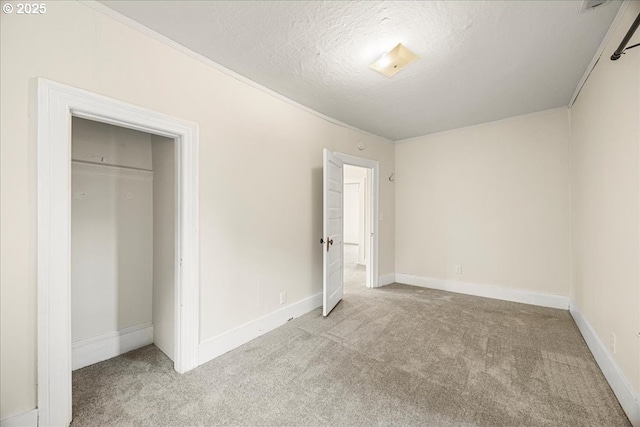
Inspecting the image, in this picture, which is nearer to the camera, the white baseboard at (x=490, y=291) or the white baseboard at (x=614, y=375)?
the white baseboard at (x=614, y=375)

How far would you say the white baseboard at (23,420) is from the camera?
53.2 inches

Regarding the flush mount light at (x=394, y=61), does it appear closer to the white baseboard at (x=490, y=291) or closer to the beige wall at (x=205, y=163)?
the beige wall at (x=205, y=163)

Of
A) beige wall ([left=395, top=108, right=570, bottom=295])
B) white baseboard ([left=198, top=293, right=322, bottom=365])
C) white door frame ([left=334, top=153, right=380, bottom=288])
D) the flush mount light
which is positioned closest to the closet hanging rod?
the flush mount light

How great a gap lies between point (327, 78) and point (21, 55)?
80.7 inches

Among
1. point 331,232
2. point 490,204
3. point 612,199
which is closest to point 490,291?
point 490,204

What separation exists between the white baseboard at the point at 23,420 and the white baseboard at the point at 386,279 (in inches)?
153

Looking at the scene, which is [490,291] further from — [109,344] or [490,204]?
[109,344]

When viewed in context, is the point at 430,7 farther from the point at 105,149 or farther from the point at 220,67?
the point at 105,149

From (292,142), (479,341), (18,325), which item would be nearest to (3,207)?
(18,325)

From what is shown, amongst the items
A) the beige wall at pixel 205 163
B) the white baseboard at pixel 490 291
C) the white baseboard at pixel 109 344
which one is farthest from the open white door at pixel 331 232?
the white baseboard at pixel 109 344

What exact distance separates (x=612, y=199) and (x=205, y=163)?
10.2 ft

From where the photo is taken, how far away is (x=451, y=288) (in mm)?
4133

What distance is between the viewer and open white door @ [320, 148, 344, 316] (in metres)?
3.06

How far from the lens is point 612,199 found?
1899 millimetres
